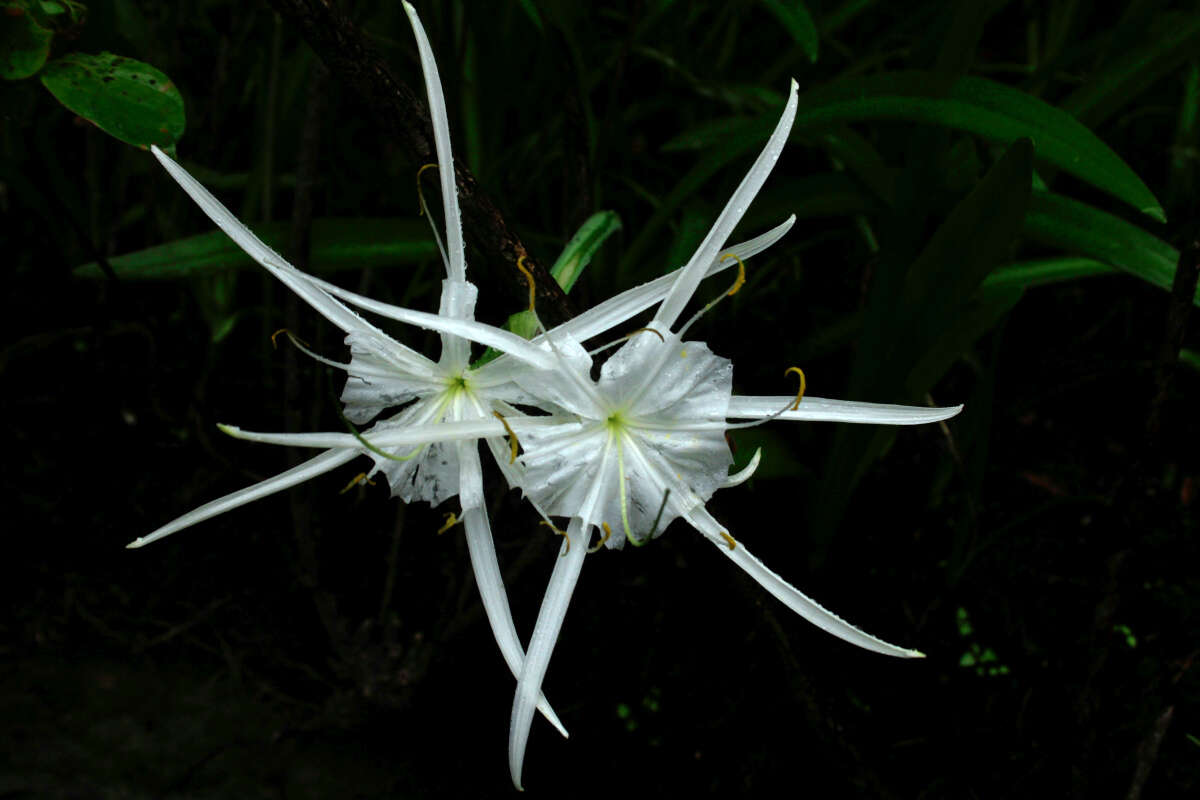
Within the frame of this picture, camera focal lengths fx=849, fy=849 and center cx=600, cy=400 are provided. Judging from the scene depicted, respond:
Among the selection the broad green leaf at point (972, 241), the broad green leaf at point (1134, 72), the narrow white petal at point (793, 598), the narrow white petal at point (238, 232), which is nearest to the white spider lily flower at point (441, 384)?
the narrow white petal at point (238, 232)

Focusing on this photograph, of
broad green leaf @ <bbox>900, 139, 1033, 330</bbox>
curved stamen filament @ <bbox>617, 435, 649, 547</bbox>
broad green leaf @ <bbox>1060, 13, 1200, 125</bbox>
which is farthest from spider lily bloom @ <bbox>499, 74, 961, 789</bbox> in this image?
broad green leaf @ <bbox>1060, 13, 1200, 125</bbox>

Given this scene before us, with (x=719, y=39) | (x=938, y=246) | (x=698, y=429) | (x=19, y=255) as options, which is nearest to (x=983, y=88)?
(x=938, y=246)

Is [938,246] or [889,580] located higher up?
[938,246]

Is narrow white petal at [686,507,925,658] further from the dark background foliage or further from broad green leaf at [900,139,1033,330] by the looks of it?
broad green leaf at [900,139,1033,330]

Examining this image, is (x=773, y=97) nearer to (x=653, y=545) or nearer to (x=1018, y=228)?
(x=1018, y=228)

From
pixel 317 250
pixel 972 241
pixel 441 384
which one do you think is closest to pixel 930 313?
pixel 972 241

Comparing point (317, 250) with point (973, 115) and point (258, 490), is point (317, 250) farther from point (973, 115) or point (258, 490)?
point (973, 115)
